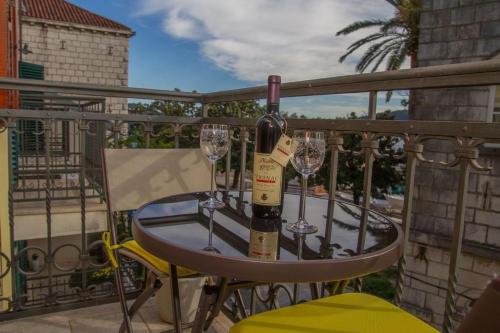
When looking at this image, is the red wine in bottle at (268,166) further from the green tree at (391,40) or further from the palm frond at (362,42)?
the palm frond at (362,42)

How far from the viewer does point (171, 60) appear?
18344 millimetres

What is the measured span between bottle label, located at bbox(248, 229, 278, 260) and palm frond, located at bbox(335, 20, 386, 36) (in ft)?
36.7

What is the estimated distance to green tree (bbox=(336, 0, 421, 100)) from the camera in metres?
10.5

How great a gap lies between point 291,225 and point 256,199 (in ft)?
0.46

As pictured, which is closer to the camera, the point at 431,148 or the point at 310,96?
the point at 310,96

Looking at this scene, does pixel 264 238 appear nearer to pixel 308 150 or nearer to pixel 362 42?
pixel 308 150

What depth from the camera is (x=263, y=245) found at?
963 mm

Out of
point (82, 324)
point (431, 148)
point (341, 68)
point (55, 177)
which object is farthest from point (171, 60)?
point (82, 324)

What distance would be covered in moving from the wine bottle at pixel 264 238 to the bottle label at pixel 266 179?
7 centimetres

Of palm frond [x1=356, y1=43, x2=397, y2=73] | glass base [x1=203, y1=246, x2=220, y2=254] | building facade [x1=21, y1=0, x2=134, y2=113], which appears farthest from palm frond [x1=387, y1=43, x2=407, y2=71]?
glass base [x1=203, y1=246, x2=220, y2=254]

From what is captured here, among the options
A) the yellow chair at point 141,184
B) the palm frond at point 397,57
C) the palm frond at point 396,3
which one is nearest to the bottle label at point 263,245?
the yellow chair at point 141,184

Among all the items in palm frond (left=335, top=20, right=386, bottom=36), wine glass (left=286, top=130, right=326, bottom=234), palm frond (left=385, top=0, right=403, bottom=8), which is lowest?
wine glass (left=286, top=130, right=326, bottom=234)

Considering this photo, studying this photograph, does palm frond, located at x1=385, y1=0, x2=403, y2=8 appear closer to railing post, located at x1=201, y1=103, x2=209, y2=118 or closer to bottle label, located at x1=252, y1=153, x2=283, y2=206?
railing post, located at x1=201, y1=103, x2=209, y2=118

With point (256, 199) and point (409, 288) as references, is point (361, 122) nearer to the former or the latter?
point (256, 199)
